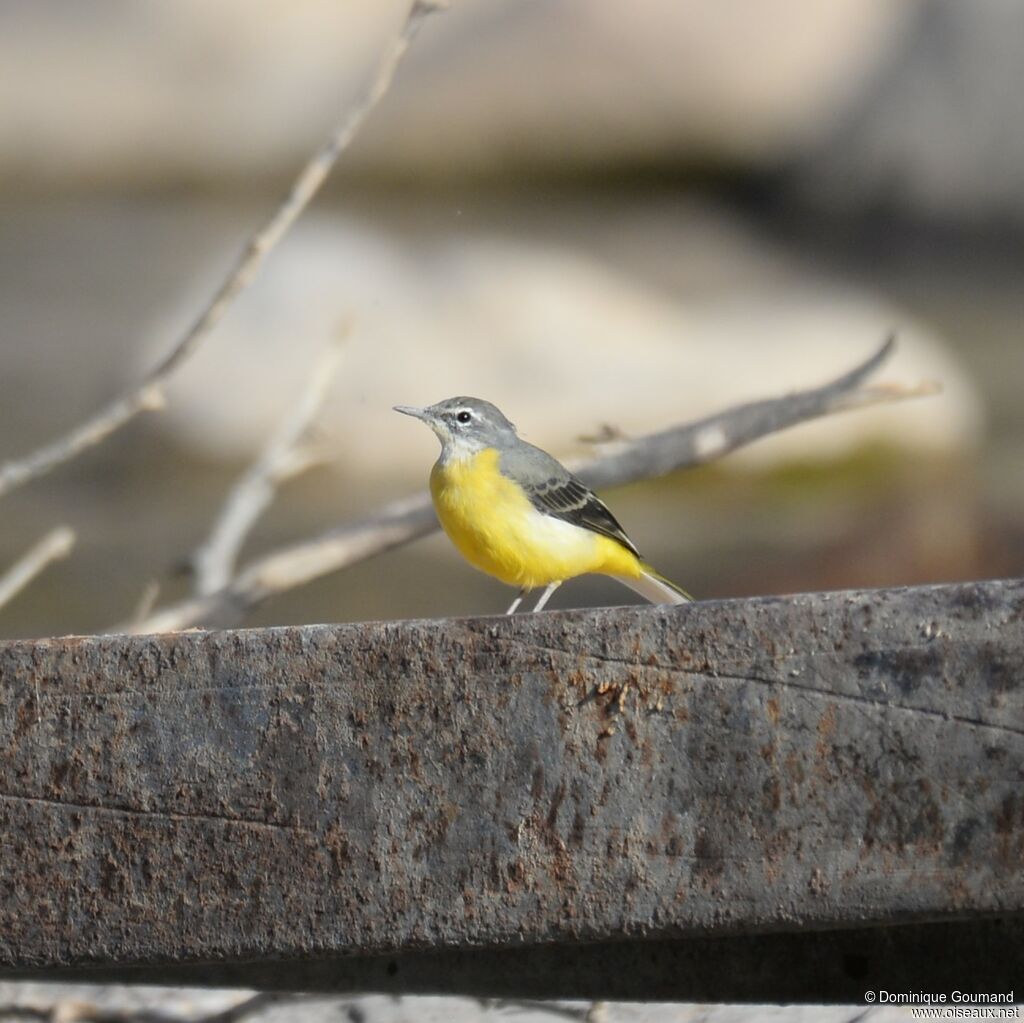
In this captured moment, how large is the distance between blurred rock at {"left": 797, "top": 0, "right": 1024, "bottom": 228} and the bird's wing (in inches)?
423

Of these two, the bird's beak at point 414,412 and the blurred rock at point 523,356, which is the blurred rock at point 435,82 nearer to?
the blurred rock at point 523,356

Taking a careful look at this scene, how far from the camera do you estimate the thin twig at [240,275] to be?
5.10 metres

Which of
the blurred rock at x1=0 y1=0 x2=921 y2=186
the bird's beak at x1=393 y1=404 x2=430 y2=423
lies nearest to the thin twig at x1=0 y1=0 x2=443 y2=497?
the bird's beak at x1=393 y1=404 x2=430 y2=423

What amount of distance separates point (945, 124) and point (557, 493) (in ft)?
36.1

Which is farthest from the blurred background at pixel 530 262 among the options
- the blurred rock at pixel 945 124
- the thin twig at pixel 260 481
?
the thin twig at pixel 260 481

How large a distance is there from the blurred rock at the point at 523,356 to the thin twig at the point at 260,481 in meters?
6.70

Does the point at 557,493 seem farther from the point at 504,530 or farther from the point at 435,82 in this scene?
the point at 435,82

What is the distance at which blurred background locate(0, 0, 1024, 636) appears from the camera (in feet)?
44.4

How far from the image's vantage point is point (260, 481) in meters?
6.23

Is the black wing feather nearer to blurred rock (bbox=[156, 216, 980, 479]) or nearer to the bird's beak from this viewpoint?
the bird's beak

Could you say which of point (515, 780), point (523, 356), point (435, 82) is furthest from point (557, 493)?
point (435, 82)

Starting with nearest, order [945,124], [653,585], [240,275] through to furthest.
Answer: [240,275] → [653,585] → [945,124]

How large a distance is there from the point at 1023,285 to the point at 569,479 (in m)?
11.3

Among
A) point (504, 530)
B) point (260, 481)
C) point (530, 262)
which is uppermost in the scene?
point (530, 262)
